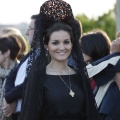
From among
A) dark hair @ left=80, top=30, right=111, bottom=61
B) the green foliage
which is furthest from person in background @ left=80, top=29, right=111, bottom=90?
the green foliage

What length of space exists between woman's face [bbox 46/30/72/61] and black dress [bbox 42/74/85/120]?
19cm

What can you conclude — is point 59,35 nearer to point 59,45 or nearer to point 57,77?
point 59,45

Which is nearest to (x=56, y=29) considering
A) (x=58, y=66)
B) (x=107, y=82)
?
(x=58, y=66)

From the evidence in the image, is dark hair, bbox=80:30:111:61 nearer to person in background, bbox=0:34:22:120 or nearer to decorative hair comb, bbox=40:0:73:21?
person in background, bbox=0:34:22:120

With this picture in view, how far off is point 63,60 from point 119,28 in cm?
428

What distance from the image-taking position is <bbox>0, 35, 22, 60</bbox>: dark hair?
7.22 m

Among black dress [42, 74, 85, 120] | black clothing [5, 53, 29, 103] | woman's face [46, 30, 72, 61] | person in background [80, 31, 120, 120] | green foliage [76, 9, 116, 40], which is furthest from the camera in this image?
green foliage [76, 9, 116, 40]

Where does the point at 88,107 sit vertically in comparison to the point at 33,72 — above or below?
below

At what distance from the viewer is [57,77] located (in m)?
4.77

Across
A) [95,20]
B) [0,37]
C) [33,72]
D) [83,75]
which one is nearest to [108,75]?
[83,75]

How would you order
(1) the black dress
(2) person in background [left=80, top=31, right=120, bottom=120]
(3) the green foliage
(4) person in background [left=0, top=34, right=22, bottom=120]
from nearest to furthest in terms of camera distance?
(1) the black dress, (2) person in background [left=80, top=31, right=120, bottom=120], (4) person in background [left=0, top=34, right=22, bottom=120], (3) the green foliage

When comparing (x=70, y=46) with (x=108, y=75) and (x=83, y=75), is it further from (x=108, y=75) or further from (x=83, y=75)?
(x=108, y=75)

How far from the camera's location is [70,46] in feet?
15.8

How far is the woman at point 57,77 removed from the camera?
15.3 ft
